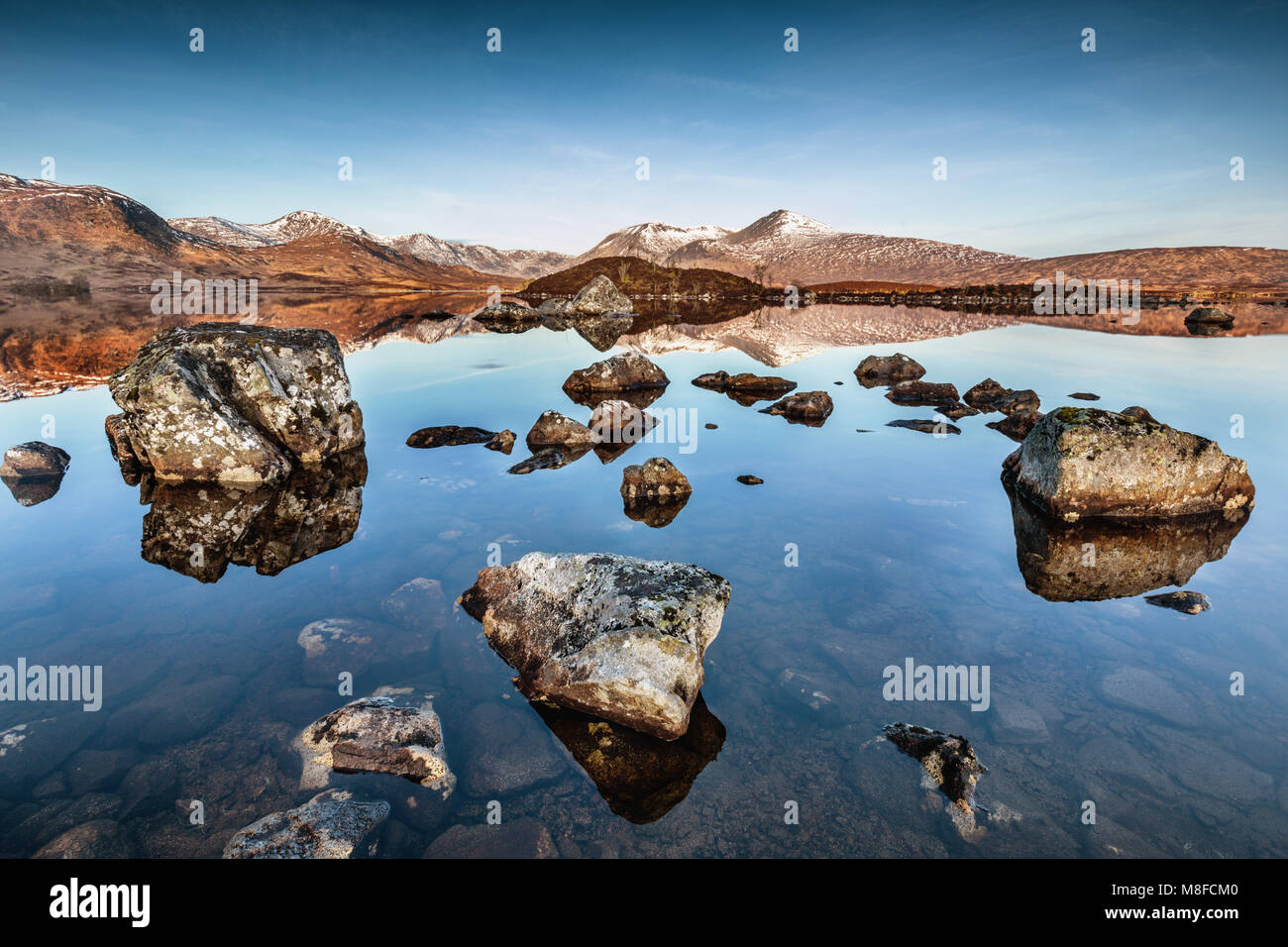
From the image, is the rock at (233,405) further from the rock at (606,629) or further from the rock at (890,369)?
the rock at (890,369)

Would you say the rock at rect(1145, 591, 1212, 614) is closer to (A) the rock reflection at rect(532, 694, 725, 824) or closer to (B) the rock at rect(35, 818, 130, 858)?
(A) the rock reflection at rect(532, 694, 725, 824)

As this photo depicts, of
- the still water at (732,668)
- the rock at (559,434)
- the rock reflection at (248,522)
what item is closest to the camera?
the still water at (732,668)

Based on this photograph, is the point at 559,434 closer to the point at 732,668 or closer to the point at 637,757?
the point at 732,668

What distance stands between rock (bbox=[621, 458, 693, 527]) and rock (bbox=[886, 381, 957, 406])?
52.7 ft

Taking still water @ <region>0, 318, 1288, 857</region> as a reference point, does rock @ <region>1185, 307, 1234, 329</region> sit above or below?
above

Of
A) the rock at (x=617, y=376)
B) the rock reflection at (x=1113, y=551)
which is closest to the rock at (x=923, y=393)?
the rock at (x=617, y=376)

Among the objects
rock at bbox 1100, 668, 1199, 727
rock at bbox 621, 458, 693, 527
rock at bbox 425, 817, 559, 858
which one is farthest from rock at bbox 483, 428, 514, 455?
rock at bbox 1100, 668, 1199, 727

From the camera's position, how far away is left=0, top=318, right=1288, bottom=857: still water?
17.5ft

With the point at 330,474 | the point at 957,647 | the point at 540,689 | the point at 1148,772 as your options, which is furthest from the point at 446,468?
the point at 1148,772

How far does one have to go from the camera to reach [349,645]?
786cm

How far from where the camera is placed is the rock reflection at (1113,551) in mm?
9719

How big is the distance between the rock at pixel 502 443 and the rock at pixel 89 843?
495 inches

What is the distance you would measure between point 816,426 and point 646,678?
16502mm
